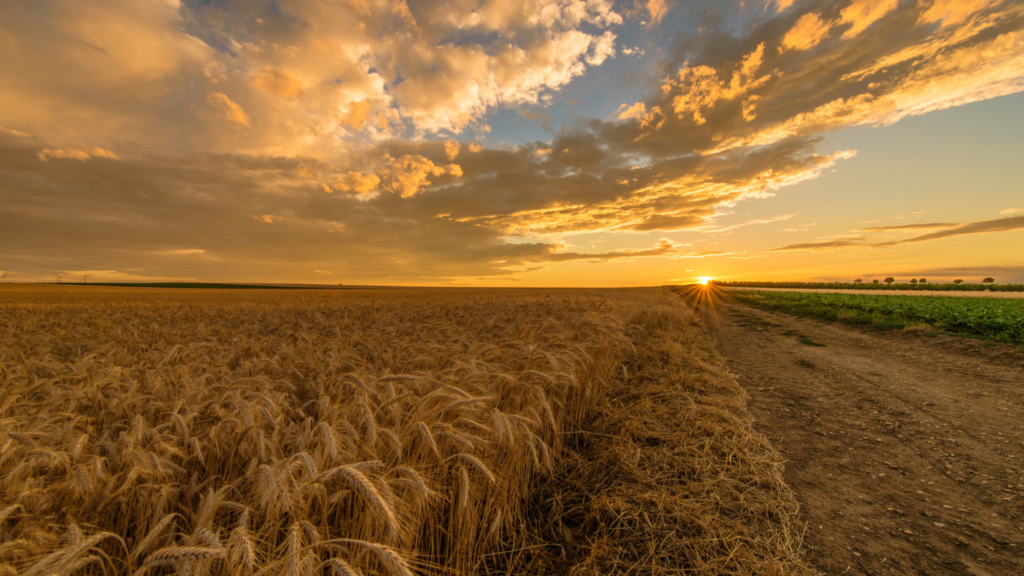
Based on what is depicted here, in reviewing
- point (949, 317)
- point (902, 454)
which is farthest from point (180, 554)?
point (949, 317)

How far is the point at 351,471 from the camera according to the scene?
1.75 meters

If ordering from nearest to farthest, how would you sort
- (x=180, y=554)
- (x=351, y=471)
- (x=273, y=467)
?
(x=180, y=554), (x=351, y=471), (x=273, y=467)

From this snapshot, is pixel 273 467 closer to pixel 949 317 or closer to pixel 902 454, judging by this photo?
pixel 902 454

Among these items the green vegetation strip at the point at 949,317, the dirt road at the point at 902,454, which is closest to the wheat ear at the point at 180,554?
the dirt road at the point at 902,454

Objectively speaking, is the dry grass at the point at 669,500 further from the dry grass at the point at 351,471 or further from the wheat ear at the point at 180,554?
the wheat ear at the point at 180,554

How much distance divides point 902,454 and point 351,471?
5554 millimetres

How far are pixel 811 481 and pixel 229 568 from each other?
14.8 feet

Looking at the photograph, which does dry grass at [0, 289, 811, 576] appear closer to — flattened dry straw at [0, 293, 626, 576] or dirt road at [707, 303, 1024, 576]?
flattened dry straw at [0, 293, 626, 576]

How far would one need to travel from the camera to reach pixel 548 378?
3457 mm

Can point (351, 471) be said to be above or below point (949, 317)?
above

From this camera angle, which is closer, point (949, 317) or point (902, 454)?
point (902, 454)

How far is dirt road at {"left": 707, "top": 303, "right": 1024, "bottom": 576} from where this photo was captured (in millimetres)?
2641

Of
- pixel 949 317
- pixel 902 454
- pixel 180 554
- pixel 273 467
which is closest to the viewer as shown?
pixel 180 554

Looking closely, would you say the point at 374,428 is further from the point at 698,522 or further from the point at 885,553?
the point at 885,553
